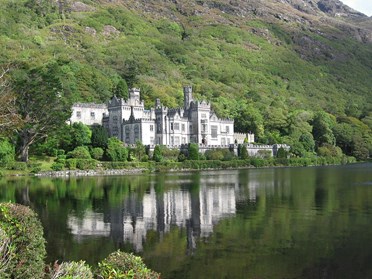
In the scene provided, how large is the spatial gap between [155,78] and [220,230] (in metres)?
119

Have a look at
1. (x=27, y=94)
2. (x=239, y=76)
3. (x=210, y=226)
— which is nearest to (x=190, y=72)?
(x=239, y=76)

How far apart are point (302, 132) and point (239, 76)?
203 ft

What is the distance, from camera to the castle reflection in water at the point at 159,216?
21.2 meters

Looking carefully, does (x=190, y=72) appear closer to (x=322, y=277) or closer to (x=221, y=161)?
(x=221, y=161)

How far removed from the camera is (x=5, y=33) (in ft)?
484

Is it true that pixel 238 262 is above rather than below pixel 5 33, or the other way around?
below

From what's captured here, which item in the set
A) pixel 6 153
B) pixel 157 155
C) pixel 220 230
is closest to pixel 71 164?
pixel 6 153

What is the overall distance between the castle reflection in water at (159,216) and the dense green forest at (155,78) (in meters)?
33.9

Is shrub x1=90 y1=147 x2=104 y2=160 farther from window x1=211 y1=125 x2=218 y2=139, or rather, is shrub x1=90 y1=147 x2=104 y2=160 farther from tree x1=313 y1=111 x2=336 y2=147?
tree x1=313 y1=111 x2=336 y2=147

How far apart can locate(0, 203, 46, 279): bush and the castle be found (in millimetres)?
72993

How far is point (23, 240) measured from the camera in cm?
970

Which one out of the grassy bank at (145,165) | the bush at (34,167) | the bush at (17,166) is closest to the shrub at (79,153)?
the grassy bank at (145,165)

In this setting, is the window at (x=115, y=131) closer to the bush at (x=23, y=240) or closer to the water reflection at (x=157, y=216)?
the water reflection at (x=157, y=216)

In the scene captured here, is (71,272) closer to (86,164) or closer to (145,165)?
(86,164)
